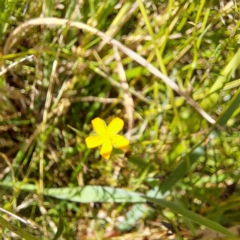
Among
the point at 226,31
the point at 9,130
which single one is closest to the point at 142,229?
the point at 9,130

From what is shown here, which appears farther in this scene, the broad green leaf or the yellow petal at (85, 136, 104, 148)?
the broad green leaf

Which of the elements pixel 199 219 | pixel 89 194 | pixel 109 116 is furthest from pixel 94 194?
pixel 199 219

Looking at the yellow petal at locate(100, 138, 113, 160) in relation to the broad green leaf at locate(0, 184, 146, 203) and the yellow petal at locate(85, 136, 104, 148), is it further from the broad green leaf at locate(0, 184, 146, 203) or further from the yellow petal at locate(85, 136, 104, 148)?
the broad green leaf at locate(0, 184, 146, 203)

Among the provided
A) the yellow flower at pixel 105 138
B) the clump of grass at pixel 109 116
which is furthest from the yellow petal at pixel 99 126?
the clump of grass at pixel 109 116

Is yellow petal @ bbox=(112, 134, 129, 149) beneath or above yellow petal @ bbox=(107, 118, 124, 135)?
beneath

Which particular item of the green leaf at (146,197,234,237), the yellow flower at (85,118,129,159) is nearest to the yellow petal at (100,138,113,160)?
the yellow flower at (85,118,129,159)

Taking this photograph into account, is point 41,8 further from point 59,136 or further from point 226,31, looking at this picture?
point 226,31

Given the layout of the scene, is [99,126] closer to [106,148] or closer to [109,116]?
[106,148]

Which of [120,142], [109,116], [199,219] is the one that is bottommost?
[199,219]
